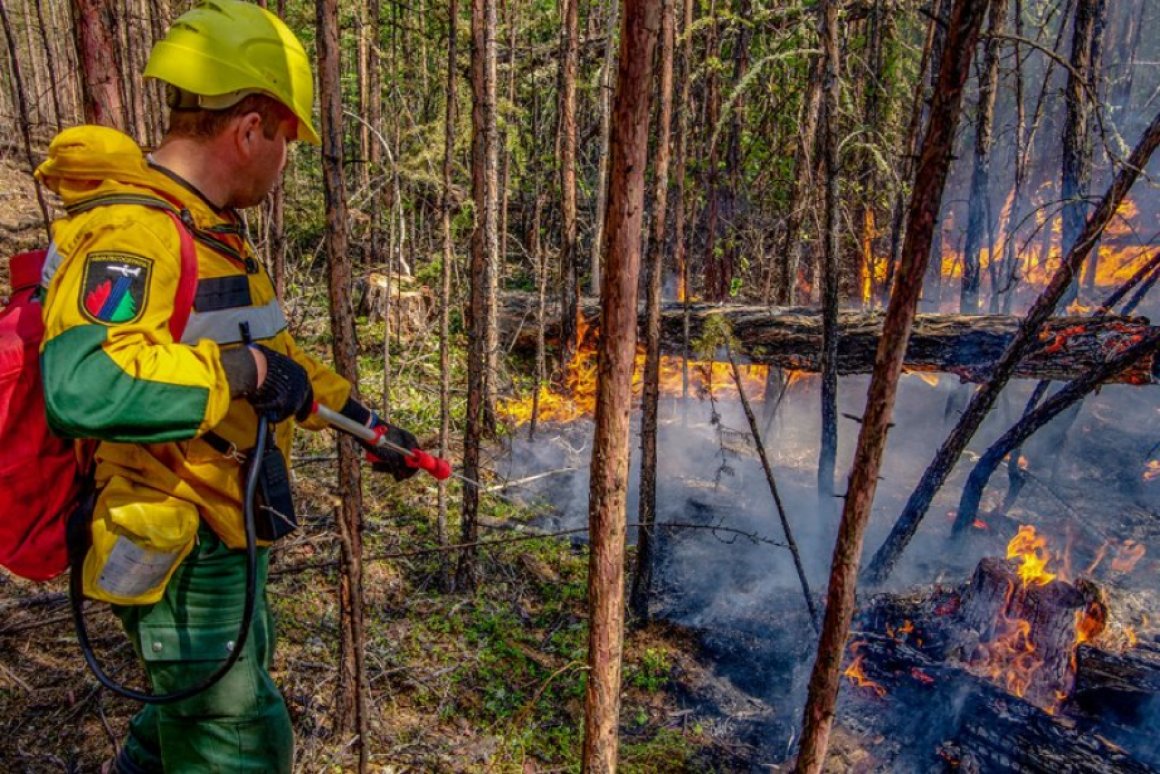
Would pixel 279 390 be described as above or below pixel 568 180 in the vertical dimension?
below

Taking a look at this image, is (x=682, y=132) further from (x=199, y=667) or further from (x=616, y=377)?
(x=199, y=667)

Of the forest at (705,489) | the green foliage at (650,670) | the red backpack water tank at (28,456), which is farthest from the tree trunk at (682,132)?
the red backpack water tank at (28,456)

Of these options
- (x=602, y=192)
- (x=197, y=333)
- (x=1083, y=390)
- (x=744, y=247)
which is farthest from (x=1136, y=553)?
(x=197, y=333)

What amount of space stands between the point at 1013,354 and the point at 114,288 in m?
6.59

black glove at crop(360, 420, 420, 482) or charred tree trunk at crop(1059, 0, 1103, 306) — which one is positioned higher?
charred tree trunk at crop(1059, 0, 1103, 306)

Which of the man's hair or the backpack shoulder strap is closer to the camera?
the backpack shoulder strap

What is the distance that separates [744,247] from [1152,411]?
837 cm

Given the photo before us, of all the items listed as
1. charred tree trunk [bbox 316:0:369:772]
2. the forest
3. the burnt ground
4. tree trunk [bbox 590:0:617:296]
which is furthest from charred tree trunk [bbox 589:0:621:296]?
charred tree trunk [bbox 316:0:369:772]

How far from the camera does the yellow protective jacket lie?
1.85 m

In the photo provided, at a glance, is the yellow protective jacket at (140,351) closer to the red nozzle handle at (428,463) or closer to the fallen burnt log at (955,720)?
the red nozzle handle at (428,463)

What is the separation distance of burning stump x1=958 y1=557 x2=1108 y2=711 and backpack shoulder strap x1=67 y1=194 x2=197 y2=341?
6.42m

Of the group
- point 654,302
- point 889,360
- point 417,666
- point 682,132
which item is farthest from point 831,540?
point 889,360

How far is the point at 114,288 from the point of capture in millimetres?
1874

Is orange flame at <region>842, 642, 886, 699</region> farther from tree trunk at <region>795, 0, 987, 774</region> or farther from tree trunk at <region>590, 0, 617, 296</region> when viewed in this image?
tree trunk at <region>590, 0, 617, 296</region>
